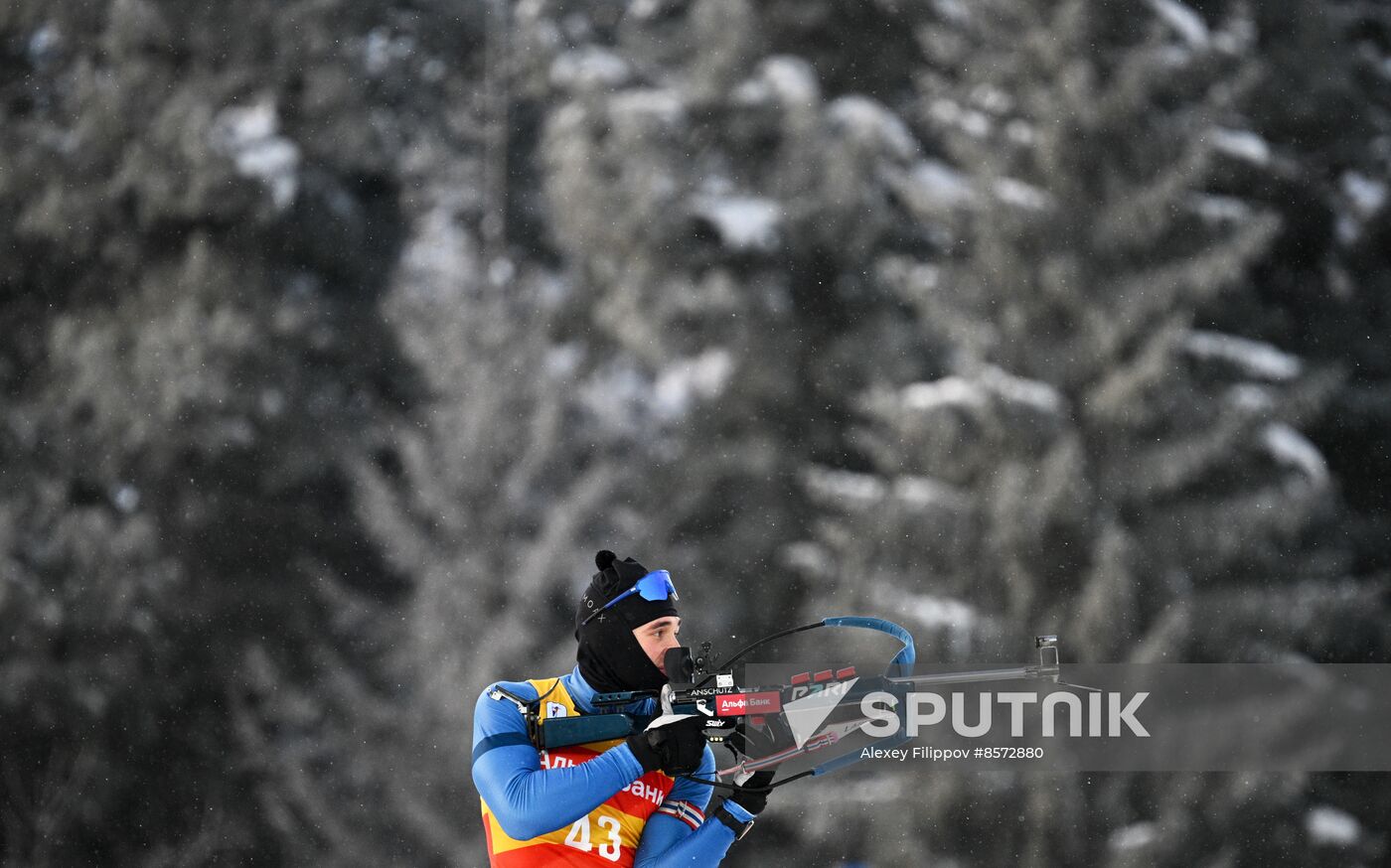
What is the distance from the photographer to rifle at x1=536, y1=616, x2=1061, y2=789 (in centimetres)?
308

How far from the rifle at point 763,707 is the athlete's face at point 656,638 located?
2.3 inches

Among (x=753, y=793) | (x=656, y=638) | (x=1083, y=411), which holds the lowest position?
(x=753, y=793)

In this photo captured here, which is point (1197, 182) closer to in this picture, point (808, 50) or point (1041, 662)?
point (808, 50)

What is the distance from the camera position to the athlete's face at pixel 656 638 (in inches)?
126

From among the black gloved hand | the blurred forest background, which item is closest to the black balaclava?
the black gloved hand

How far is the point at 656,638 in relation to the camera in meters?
3.21

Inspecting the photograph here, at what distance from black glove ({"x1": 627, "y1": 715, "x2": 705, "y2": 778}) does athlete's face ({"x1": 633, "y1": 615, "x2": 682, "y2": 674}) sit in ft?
0.95

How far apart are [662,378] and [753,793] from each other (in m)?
11.6

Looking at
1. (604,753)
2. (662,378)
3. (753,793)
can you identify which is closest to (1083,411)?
(662,378)

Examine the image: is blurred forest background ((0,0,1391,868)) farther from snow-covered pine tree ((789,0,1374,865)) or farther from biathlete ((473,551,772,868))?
biathlete ((473,551,772,868))

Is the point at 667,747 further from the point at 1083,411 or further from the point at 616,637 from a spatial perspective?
the point at 1083,411

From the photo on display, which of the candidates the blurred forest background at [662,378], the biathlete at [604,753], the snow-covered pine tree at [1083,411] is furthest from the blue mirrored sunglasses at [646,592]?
the snow-covered pine tree at [1083,411]

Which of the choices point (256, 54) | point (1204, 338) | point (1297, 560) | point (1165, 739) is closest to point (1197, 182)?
point (1204, 338)

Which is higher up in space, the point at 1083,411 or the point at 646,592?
the point at 1083,411
